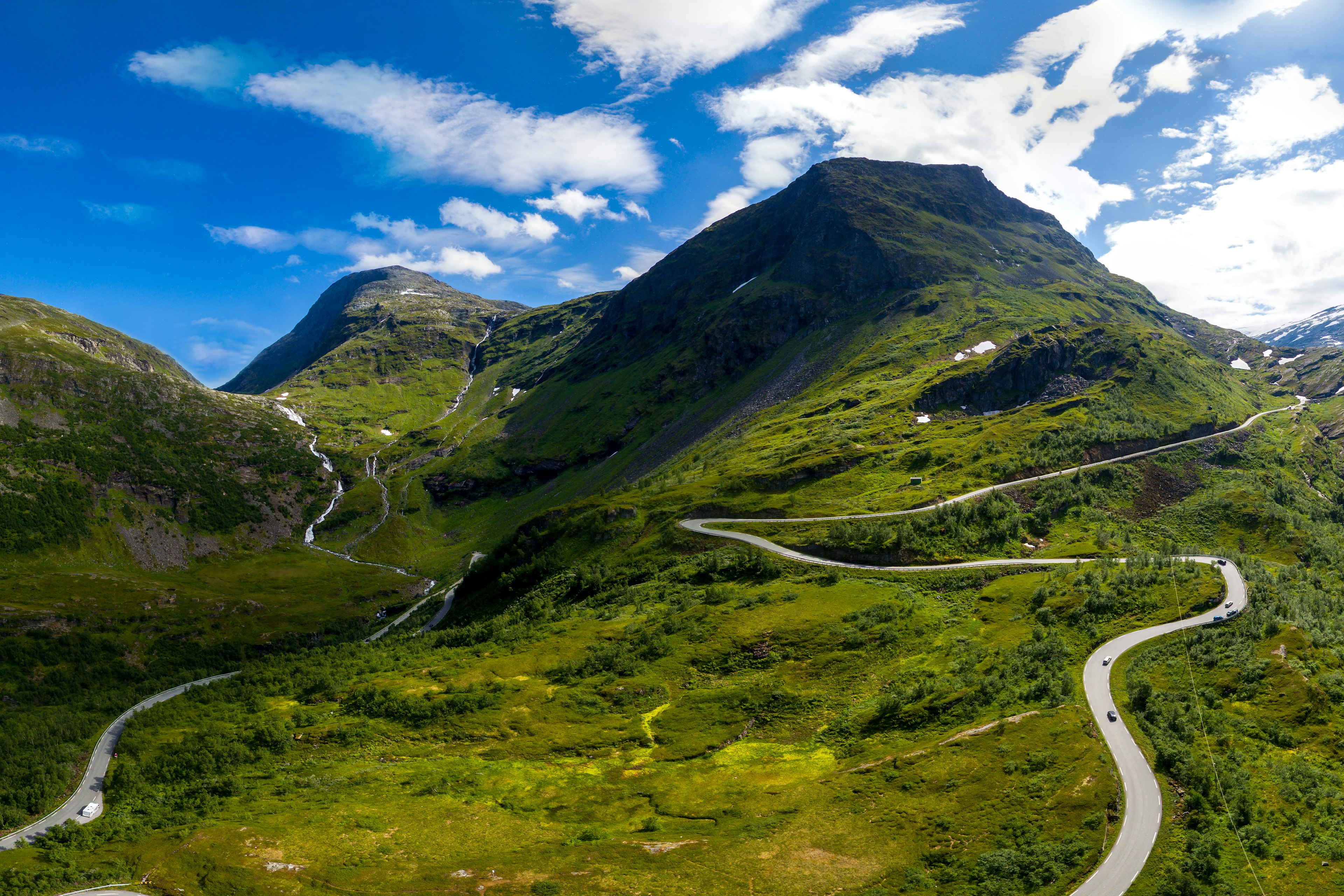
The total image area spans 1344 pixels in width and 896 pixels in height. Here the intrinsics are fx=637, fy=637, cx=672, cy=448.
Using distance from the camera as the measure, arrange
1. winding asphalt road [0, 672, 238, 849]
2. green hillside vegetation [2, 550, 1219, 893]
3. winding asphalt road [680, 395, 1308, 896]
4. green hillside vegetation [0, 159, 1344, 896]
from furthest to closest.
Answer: winding asphalt road [0, 672, 238, 849]
green hillside vegetation [2, 550, 1219, 893]
green hillside vegetation [0, 159, 1344, 896]
winding asphalt road [680, 395, 1308, 896]

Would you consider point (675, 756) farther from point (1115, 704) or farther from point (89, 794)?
point (89, 794)

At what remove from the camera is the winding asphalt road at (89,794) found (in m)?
62.3

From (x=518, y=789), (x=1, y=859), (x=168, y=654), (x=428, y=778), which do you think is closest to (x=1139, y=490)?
(x=518, y=789)

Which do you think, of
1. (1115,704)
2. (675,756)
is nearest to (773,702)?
(675,756)

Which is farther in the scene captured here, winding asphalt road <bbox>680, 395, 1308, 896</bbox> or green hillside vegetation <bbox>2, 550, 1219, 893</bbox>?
green hillside vegetation <bbox>2, 550, 1219, 893</bbox>

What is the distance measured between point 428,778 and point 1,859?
110 ft

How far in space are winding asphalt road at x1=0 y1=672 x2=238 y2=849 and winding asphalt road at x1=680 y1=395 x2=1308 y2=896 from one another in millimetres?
87671

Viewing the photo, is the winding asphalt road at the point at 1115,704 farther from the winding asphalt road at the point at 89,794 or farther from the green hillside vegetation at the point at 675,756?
the winding asphalt road at the point at 89,794

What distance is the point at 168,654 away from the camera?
14350 cm

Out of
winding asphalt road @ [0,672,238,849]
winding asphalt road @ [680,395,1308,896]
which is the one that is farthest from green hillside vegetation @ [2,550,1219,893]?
winding asphalt road @ [0,672,238,849]

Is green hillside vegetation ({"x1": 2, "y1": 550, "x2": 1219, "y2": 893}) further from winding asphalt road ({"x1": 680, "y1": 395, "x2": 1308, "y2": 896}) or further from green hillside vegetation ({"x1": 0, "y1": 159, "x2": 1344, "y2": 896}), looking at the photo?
winding asphalt road ({"x1": 680, "y1": 395, "x2": 1308, "y2": 896})

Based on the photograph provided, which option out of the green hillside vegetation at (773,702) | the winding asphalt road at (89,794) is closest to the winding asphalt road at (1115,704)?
the green hillside vegetation at (773,702)

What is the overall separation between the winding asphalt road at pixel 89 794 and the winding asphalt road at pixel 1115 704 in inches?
3452

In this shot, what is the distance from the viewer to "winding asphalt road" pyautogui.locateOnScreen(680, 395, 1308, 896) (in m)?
41.8
